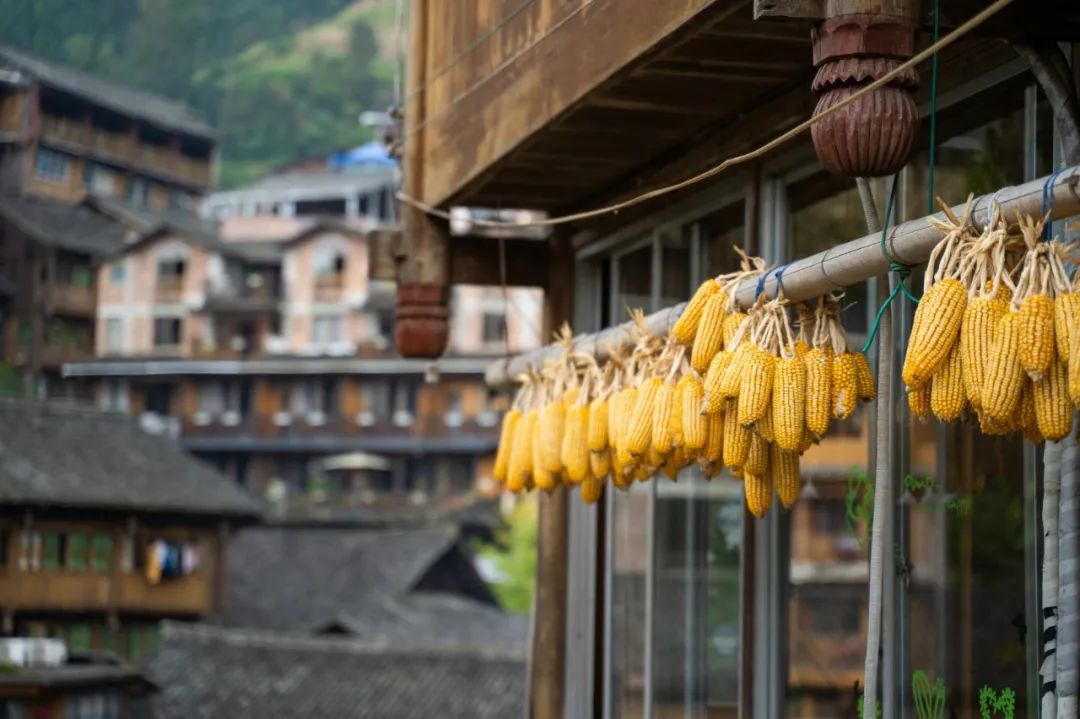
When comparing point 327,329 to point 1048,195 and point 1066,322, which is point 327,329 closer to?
point 1048,195

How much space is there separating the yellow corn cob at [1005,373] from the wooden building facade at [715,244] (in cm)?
114

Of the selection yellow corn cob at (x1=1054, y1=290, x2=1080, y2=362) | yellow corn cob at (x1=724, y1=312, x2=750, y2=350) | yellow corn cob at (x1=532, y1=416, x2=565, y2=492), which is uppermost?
yellow corn cob at (x1=724, y1=312, x2=750, y2=350)

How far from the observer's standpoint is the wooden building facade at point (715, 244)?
6293 mm

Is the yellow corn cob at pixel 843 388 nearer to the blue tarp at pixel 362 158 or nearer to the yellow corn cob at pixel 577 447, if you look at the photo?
the yellow corn cob at pixel 577 447

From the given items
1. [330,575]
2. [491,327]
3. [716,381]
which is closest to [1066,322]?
[716,381]

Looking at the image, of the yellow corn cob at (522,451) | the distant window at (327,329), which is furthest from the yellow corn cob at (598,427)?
the distant window at (327,329)

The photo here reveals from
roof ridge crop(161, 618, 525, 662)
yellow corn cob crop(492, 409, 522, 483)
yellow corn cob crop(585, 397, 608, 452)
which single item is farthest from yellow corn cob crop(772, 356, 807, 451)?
roof ridge crop(161, 618, 525, 662)

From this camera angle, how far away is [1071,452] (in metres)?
5.18

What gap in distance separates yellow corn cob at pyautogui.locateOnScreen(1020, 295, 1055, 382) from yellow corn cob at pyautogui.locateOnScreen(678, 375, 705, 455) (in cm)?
152

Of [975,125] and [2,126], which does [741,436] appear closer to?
[975,125]

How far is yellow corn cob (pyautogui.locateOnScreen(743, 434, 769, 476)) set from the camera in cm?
560

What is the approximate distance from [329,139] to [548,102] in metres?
107

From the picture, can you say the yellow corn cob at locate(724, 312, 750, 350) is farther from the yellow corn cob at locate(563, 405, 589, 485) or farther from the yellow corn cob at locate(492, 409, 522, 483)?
the yellow corn cob at locate(492, 409, 522, 483)

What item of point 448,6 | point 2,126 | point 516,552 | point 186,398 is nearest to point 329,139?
point 2,126
